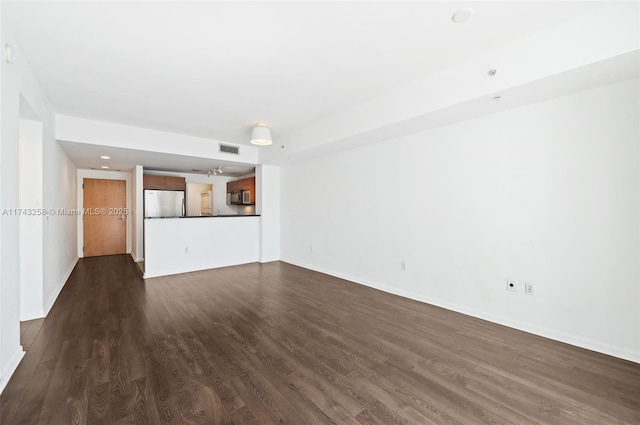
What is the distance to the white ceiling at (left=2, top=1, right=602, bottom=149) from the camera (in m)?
1.92

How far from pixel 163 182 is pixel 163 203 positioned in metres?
0.56

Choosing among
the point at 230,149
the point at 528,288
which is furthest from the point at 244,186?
the point at 528,288

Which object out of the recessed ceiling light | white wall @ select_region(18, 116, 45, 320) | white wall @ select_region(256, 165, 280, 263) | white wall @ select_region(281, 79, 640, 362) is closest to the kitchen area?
white wall @ select_region(256, 165, 280, 263)

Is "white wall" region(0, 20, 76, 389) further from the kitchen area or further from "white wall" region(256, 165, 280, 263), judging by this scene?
"white wall" region(256, 165, 280, 263)

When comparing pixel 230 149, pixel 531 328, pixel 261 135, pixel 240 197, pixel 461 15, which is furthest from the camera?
pixel 240 197

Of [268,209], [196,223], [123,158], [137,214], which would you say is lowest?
[196,223]

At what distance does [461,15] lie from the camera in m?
1.95

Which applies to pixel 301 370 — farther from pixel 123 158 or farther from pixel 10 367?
pixel 123 158

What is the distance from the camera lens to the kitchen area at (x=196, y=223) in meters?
5.03

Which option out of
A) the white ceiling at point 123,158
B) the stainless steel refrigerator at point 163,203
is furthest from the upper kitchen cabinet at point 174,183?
the white ceiling at point 123,158

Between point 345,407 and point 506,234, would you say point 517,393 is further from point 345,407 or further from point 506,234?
point 506,234

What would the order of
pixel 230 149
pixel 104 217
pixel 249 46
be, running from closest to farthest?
pixel 249 46
pixel 230 149
pixel 104 217

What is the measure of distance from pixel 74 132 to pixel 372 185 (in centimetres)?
458

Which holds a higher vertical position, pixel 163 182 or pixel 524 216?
pixel 163 182
